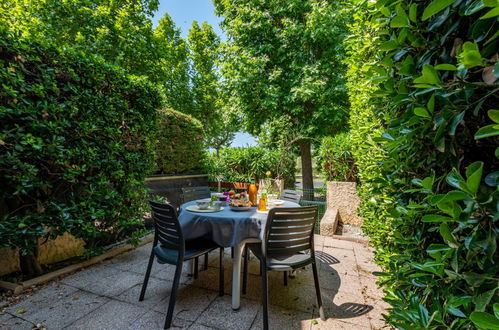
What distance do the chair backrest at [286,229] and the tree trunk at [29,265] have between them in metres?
2.97

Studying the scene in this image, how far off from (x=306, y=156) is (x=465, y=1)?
24.2 feet

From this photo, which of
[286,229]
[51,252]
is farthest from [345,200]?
[51,252]

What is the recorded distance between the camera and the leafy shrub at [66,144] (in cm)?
222

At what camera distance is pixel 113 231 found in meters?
3.48

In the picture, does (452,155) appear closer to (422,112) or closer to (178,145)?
(422,112)

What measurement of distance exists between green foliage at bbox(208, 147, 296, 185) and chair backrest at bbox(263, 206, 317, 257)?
3.81 metres

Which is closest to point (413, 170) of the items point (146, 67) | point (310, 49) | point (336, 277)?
point (336, 277)

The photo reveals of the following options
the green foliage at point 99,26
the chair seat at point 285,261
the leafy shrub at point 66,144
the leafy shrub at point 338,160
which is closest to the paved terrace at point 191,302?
the chair seat at point 285,261

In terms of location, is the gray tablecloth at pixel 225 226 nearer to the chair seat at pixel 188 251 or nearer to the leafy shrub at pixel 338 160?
the chair seat at pixel 188 251

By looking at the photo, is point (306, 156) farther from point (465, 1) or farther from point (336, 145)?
point (465, 1)

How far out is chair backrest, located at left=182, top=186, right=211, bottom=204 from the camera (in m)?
3.53

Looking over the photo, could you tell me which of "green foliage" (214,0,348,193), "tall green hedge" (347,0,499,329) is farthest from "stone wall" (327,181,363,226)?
"tall green hedge" (347,0,499,329)

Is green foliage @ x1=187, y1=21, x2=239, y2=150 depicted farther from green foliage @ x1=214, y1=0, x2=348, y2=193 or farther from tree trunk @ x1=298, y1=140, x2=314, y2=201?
tree trunk @ x1=298, y1=140, x2=314, y2=201

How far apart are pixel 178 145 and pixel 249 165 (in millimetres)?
2046
